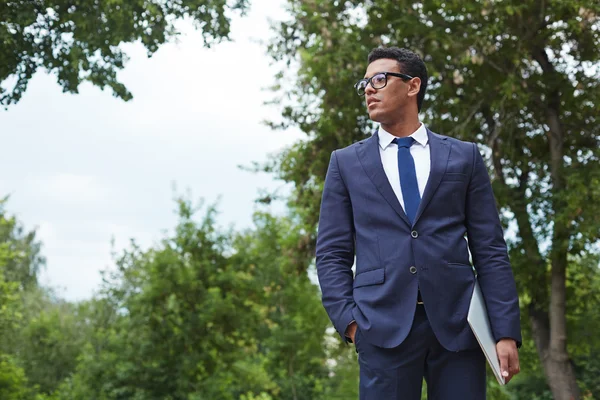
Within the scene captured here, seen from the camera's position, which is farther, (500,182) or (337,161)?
(500,182)

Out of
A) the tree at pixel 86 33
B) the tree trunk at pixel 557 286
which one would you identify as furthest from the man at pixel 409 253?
the tree trunk at pixel 557 286

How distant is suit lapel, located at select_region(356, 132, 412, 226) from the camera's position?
2.97 metres

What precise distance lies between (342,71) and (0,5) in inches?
190

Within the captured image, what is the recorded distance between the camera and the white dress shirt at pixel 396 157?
119 inches

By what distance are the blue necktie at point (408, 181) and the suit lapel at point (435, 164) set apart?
0.04 m

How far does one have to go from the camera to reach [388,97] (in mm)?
3129

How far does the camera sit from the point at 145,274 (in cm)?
2855

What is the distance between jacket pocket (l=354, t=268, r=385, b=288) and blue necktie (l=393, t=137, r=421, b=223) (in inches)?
8.5

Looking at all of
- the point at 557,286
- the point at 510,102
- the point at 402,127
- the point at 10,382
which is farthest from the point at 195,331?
the point at 402,127

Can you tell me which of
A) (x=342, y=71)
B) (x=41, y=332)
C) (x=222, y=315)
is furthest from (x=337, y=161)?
(x=41, y=332)

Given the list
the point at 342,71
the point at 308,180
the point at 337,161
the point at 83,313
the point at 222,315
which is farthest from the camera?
the point at 83,313

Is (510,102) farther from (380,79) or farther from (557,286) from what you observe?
(380,79)

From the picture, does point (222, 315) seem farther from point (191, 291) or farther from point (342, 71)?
point (342, 71)

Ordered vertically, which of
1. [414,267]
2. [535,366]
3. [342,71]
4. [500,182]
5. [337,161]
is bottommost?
[414,267]
